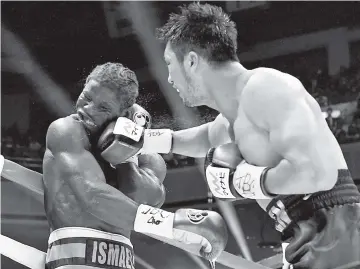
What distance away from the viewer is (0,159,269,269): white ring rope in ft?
7.23

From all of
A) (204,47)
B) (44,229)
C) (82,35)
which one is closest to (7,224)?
(44,229)

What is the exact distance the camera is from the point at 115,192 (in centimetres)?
207

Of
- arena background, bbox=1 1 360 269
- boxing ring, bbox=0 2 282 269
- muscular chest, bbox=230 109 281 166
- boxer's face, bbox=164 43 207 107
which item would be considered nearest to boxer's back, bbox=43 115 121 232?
boxer's face, bbox=164 43 207 107

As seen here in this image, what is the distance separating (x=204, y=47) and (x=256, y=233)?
404cm

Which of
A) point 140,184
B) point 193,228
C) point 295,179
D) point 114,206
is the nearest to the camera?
point 295,179

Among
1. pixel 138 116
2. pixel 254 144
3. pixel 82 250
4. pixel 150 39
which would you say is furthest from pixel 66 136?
pixel 150 39

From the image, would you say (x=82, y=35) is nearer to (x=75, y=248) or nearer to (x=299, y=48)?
(x=299, y=48)

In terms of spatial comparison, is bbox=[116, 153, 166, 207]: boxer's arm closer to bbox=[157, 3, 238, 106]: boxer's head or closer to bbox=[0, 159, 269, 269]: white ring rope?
bbox=[0, 159, 269, 269]: white ring rope

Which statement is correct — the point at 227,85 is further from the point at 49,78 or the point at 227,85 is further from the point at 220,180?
the point at 49,78

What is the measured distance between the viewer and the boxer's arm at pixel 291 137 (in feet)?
5.05

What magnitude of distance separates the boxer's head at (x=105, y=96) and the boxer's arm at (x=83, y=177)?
0.10 m

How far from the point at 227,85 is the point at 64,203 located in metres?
0.75

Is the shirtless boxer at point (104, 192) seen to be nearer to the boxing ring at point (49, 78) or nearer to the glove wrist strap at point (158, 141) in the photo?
the glove wrist strap at point (158, 141)

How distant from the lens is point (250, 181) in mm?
1620
